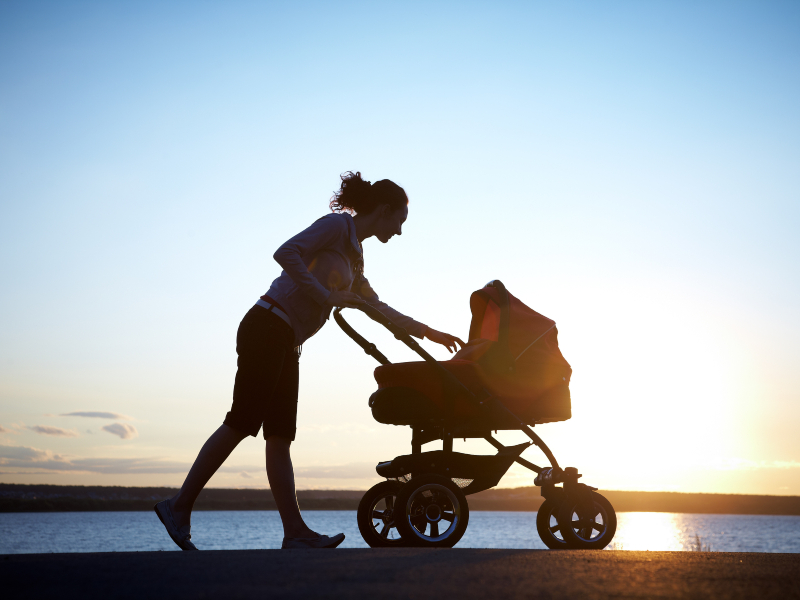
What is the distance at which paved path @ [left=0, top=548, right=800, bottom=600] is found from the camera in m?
2.10

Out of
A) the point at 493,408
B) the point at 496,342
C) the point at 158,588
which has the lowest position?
the point at 158,588

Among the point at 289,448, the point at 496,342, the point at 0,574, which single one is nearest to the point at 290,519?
the point at 289,448

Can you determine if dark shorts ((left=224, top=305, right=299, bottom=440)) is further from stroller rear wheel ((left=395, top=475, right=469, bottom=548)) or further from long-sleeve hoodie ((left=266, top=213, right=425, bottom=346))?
stroller rear wheel ((left=395, top=475, right=469, bottom=548))

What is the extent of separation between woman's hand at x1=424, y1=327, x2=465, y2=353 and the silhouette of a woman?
60 centimetres

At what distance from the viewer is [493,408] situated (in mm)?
4281

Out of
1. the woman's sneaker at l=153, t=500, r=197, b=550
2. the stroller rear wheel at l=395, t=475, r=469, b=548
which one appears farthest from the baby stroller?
the woman's sneaker at l=153, t=500, r=197, b=550

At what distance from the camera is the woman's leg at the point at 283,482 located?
4.11 meters

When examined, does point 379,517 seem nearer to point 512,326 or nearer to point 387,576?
point 512,326

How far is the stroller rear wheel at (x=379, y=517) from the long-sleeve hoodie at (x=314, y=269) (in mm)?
968

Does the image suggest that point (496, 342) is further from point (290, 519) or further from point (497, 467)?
point (290, 519)

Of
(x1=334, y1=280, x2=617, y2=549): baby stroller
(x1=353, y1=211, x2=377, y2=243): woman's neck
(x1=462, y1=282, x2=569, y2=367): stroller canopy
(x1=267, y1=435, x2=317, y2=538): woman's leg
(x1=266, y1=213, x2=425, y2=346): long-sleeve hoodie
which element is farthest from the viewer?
(x1=353, y1=211, x2=377, y2=243): woman's neck

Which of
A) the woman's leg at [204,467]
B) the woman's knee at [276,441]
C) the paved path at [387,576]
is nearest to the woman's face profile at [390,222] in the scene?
the woman's knee at [276,441]

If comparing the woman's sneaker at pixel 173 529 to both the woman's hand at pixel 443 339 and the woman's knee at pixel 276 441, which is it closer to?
the woman's knee at pixel 276 441

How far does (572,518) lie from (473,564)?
70.6 inches
